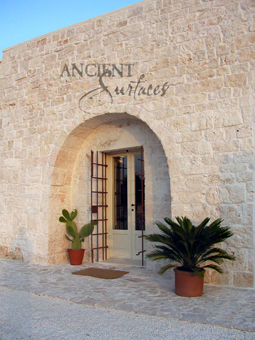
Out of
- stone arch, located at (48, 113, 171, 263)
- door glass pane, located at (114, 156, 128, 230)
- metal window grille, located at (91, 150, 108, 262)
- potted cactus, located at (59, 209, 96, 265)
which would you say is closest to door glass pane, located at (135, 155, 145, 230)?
door glass pane, located at (114, 156, 128, 230)

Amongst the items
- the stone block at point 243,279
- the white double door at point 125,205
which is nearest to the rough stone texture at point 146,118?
the stone block at point 243,279

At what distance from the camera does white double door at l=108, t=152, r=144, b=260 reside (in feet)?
18.9

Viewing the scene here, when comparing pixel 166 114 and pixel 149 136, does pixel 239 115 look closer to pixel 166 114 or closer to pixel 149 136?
pixel 166 114

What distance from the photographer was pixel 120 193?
6.08m

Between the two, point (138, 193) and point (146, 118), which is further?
point (138, 193)

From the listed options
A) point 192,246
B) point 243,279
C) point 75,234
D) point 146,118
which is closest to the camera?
point 192,246

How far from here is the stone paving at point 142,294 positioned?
3.00m

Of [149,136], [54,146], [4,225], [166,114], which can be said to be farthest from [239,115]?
[4,225]

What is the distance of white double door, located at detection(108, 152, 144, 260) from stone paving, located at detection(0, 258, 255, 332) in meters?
0.60

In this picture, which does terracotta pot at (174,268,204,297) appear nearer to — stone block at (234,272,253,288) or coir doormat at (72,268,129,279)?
stone block at (234,272,253,288)

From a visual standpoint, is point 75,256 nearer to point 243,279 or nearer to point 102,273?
point 102,273

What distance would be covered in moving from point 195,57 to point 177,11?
0.81 metres

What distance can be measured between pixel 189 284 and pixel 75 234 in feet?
9.05

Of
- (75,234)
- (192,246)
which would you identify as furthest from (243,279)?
(75,234)
